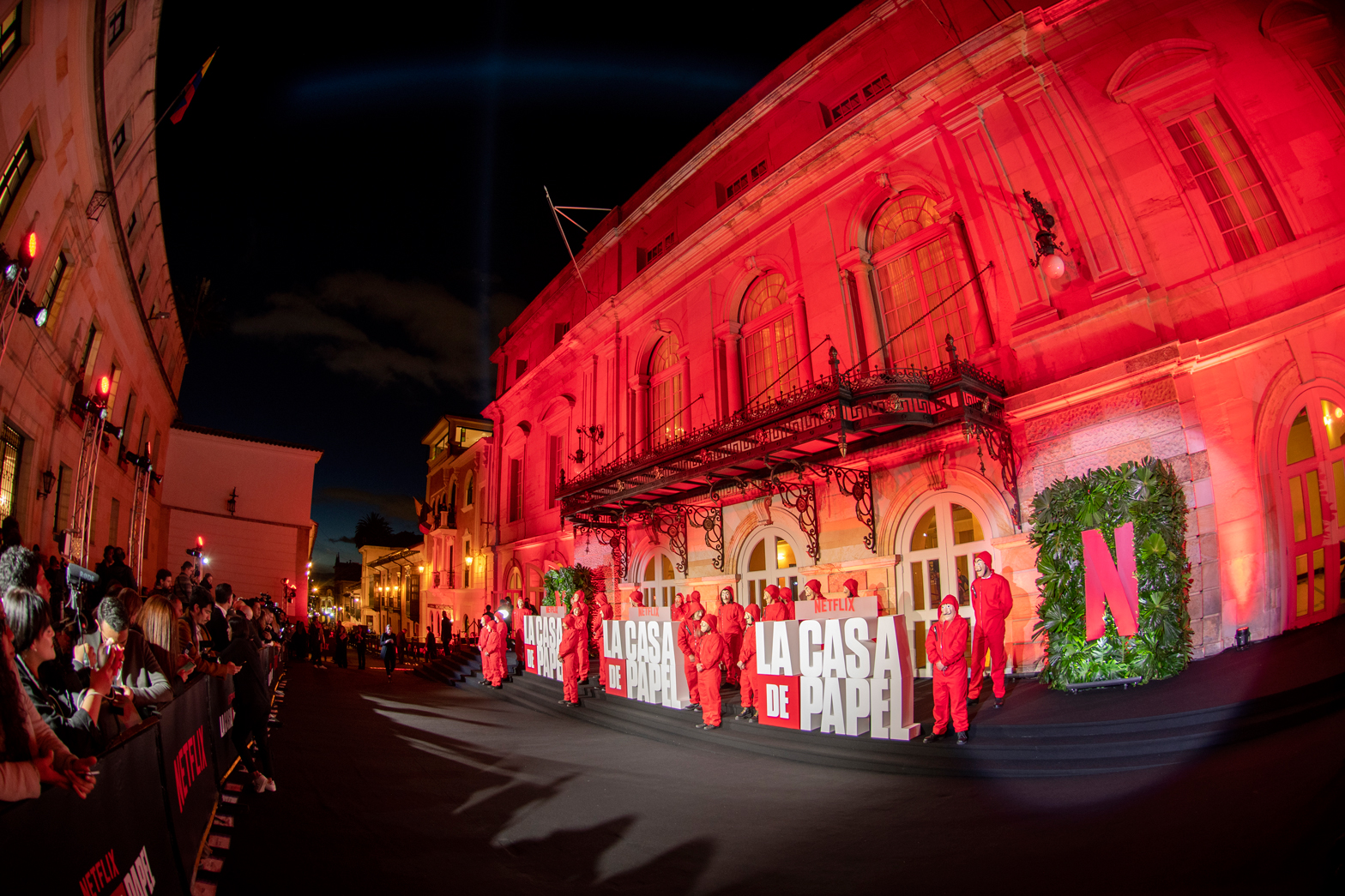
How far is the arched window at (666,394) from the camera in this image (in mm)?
18281

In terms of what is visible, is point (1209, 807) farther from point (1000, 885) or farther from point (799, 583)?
point (799, 583)

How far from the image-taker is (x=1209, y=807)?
4520 millimetres

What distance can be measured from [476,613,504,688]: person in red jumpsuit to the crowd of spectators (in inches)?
319

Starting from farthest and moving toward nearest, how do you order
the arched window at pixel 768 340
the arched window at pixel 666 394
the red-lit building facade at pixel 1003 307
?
the arched window at pixel 666 394 → the arched window at pixel 768 340 → the red-lit building facade at pixel 1003 307

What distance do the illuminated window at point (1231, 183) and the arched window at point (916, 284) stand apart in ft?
11.9

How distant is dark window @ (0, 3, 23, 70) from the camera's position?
861cm

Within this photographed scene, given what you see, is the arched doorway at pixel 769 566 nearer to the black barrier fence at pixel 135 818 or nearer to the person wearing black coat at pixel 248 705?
the person wearing black coat at pixel 248 705

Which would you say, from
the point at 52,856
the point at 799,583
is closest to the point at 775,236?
the point at 799,583

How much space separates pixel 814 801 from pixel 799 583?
307 inches

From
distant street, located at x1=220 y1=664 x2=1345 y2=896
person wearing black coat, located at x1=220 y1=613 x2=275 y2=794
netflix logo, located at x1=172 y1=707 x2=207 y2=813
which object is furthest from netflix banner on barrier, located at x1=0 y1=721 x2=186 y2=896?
person wearing black coat, located at x1=220 y1=613 x2=275 y2=794

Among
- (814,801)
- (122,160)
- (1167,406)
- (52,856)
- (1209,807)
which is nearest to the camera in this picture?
(52,856)

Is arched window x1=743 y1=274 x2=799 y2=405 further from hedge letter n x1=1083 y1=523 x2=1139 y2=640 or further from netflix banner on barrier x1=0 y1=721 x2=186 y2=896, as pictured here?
netflix banner on barrier x1=0 y1=721 x2=186 y2=896

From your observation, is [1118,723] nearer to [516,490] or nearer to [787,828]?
[787,828]

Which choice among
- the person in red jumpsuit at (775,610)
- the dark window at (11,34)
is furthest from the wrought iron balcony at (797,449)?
the dark window at (11,34)
